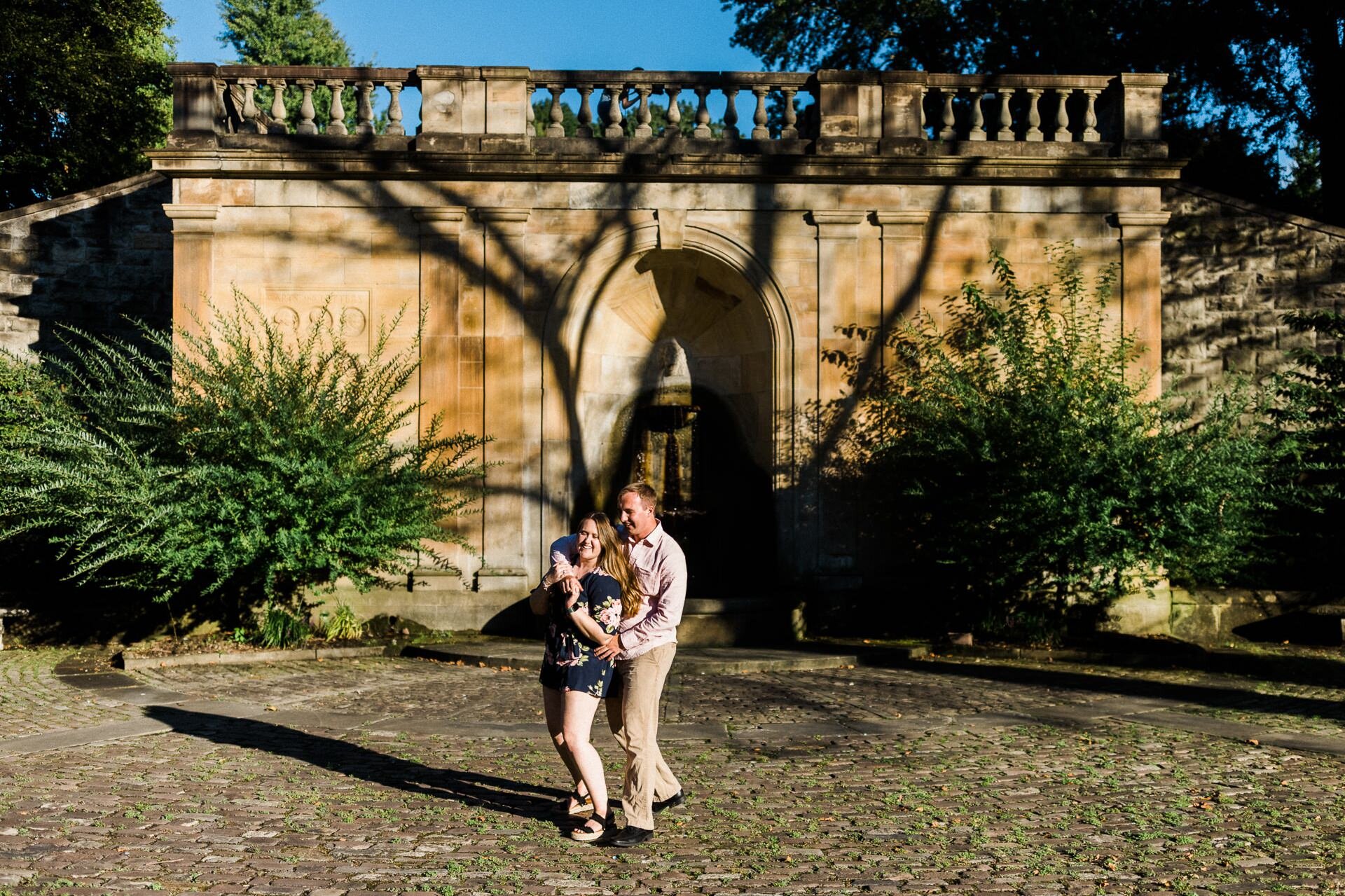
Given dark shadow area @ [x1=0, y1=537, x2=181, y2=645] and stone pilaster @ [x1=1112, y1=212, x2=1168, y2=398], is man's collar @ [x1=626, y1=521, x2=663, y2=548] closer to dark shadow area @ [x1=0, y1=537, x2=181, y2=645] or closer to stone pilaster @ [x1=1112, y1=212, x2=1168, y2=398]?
dark shadow area @ [x1=0, y1=537, x2=181, y2=645]

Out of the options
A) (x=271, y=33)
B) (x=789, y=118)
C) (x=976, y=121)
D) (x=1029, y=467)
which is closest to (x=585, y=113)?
(x=789, y=118)

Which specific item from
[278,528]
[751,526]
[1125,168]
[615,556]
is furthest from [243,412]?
[1125,168]

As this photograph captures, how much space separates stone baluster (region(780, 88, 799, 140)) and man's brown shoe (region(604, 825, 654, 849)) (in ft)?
31.2

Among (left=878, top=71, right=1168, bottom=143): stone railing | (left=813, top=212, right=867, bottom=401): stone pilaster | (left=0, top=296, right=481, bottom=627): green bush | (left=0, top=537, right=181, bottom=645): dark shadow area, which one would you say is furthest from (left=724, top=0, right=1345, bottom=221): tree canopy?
(left=0, top=537, right=181, bottom=645): dark shadow area

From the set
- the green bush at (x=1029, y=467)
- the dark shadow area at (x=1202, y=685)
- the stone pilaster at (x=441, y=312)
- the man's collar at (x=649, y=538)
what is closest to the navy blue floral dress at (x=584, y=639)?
the man's collar at (x=649, y=538)

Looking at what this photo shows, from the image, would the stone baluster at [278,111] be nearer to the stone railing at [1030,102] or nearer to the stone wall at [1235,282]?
the stone railing at [1030,102]

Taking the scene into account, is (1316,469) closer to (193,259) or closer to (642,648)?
(642,648)

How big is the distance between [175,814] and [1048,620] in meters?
8.99

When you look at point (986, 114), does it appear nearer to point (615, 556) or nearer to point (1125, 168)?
point (1125, 168)

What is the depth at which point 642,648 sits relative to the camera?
539 centimetres

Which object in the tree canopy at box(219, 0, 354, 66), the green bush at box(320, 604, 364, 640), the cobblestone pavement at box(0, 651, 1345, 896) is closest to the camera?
the cobblestone pavement at box(0, 651, 1345, 896)

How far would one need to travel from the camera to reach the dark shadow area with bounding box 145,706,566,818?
238 inches

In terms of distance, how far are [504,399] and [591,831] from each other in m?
8.13

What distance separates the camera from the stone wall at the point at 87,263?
1526 cm
